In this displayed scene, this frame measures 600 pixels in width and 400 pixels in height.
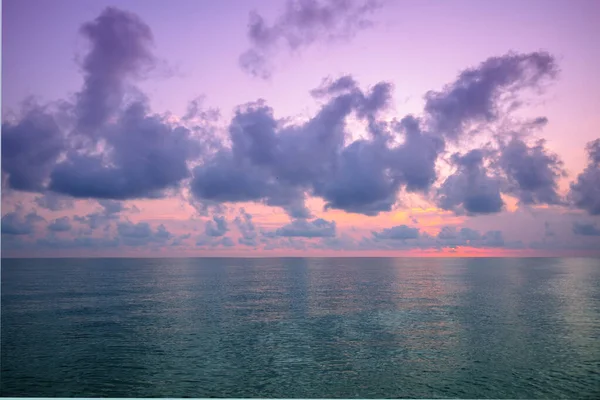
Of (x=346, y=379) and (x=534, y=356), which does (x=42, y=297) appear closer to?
(x=346, y=379)

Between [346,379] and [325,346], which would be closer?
[346,379]

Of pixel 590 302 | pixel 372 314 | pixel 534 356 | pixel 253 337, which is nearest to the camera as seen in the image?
pixel 534 356

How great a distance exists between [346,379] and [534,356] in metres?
14.2

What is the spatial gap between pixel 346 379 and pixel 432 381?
505cm

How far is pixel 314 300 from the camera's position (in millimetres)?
62875

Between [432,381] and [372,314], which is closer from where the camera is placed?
[432,381]

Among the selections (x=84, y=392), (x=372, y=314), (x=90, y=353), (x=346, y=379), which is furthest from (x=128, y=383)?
(x=372, y=314)

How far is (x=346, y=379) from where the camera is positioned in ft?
87.0

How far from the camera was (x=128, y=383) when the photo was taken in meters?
25.9

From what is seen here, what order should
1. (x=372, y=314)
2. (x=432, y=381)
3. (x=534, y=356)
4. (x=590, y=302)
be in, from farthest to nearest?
(x=590, y=302) → (x=372, y=314) → (x=534, y=356) → (x=432, y=381)

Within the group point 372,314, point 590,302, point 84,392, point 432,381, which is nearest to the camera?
point 84,392

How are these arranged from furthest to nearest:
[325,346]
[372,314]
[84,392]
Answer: [372,314] < [325,346] < [84,392]

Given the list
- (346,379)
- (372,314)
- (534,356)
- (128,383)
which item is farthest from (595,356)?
(128,383)

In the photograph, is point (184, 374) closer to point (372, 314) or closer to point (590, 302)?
point (372, 314)
